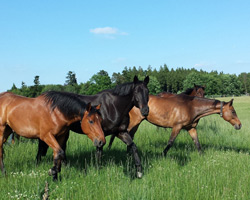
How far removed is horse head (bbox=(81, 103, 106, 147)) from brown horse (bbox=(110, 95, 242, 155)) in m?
3.62

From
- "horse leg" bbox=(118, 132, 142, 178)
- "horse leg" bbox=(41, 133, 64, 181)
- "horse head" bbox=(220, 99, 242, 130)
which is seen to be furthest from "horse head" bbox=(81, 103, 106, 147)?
"horse head" bbox=(220, 99, 242, 130)

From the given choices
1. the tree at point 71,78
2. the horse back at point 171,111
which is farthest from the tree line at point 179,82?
the horse back at point 171,111

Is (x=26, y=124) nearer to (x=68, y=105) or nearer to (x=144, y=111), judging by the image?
(x=68, y=105)

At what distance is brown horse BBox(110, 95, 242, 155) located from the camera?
314 inches

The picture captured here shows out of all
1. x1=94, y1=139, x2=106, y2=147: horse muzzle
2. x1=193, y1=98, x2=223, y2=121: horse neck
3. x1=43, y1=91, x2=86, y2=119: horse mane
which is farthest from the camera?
x1=193, y1=98, x2=223, y2=121: horse neck

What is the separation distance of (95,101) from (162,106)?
3.26m

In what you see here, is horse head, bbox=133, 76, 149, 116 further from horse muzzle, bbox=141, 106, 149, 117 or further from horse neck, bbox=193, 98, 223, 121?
horse neck, bbox=193, 98, 223, 121

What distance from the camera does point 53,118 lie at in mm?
5141

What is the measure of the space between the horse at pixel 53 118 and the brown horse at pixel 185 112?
3.71 meters

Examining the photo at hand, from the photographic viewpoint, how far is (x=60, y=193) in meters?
4.23

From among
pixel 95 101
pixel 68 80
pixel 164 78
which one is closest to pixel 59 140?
pixel 95 101

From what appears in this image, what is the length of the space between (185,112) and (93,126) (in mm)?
4363

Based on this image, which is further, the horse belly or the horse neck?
the horse neck

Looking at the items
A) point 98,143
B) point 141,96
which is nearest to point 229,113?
point 141,96
